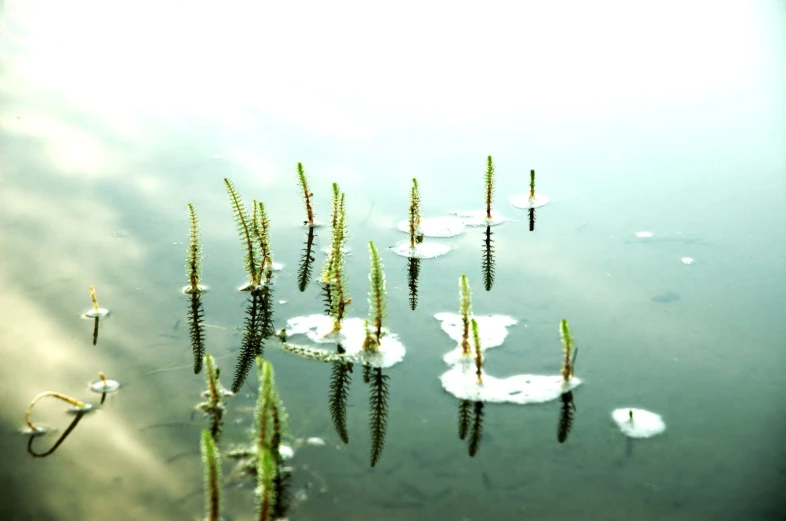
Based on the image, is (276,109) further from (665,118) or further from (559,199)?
(665,118)

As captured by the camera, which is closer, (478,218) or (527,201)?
(478,218)

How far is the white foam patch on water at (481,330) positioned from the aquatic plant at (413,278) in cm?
19

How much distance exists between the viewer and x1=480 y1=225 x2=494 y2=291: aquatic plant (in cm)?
450

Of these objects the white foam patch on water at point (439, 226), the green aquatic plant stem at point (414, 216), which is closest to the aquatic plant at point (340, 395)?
the green aquatic plant stem at point (414, 216)

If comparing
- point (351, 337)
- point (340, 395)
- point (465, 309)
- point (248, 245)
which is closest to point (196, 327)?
point (248, 245)

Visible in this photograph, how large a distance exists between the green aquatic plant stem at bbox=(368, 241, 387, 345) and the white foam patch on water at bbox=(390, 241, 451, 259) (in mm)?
903

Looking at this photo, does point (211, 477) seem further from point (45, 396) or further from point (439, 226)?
point (439, 226)

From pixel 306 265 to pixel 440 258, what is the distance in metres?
0.75

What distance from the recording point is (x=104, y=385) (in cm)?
363

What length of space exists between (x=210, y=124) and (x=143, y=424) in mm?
3608

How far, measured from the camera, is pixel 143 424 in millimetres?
3400

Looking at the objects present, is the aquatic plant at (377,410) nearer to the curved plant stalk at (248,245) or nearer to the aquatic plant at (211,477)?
the aquatic plant at (211,477)

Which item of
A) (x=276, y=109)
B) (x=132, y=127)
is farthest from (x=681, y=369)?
(x=132, y=127)

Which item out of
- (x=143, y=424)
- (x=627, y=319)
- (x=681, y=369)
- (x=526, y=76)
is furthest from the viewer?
(x=526, y=76)
